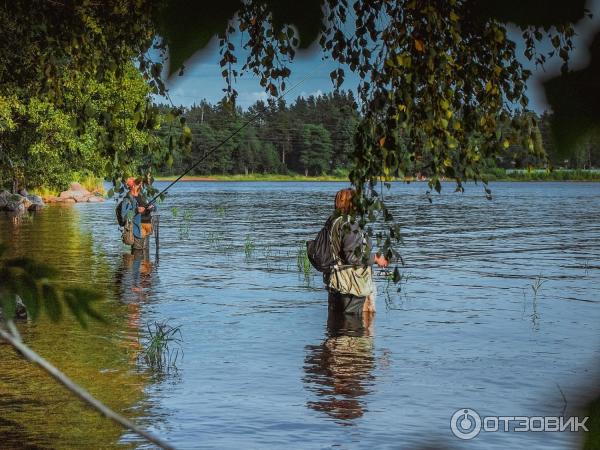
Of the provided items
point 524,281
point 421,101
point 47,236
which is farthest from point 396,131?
point 47,236

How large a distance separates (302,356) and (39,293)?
36.0ft

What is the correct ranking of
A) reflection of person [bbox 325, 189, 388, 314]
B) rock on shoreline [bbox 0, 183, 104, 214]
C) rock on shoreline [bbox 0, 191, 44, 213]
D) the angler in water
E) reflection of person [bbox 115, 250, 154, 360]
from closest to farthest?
reflection of person [bbox 115, 250, 154, 360]
reflection of person [bbox 325, 189, 388, 314]
the angler in water
rock on shoreline [bbox 0, 191, 44, 213]
rock on shoreline [bbox 0, 183, 104, 214]

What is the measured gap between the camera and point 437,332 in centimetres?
1450

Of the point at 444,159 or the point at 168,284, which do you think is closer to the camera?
the point at 444,159

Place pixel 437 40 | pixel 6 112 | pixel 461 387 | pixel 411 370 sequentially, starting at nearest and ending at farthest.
Answer: pixel 437 40 → pixel 461 387 → pixel 411 370 → pixel 6 112

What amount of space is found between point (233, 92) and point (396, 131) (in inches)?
47.9

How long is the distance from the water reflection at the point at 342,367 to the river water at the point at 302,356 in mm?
32

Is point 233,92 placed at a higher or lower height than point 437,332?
higher

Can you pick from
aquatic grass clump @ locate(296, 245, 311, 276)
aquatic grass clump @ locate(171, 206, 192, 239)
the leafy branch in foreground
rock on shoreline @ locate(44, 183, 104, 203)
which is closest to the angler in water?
aquatic grass clump @ locate(296, 245, 311, 276)

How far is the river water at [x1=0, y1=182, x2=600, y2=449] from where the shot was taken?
26.0 feet

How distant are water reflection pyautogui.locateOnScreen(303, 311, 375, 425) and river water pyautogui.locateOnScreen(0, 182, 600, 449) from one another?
0.03m

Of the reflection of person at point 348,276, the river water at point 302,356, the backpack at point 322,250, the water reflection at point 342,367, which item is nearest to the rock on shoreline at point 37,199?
the river water at point 302,356

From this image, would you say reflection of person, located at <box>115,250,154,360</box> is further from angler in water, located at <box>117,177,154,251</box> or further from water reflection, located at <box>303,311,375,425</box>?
water reflection, located at <box>303,311,375,425</box>

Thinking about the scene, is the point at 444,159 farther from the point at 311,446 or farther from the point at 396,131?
the point at 311,446
